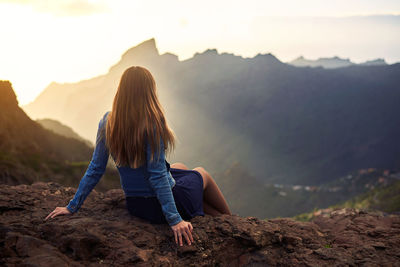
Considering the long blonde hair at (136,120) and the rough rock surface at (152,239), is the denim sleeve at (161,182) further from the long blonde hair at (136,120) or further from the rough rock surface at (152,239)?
the rough rock surface at (152,239)

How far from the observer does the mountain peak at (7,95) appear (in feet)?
84.2

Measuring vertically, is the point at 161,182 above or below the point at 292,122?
below

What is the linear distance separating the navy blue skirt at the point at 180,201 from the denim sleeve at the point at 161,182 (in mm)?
313

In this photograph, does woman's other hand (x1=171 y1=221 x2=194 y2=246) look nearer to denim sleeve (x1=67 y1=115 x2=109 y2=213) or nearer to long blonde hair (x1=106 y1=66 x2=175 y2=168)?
long blonde hair (x1=106 y1=66 x2=175 y2=168)

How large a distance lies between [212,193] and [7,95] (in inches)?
1122

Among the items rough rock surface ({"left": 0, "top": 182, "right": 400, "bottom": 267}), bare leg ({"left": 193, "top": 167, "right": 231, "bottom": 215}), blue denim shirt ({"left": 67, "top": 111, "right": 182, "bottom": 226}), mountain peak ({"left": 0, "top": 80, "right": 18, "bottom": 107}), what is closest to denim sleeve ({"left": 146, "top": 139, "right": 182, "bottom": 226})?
blue denim shirt ({"left": 67, "top": 111, "right": 182, "bottom": 226})

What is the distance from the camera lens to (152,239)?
3615mm

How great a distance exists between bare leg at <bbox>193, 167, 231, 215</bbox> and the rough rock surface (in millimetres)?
250

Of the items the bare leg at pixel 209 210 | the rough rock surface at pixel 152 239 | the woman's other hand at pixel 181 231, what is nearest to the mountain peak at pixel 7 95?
the rough rock surface at pixel 152 239

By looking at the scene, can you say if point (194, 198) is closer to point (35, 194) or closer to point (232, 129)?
point (35, 194)

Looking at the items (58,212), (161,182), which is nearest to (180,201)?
(161,182)

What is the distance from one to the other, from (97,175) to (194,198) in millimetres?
1272

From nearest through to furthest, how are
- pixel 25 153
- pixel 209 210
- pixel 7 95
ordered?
pixel 209 210, pixel 25 153, pixel 7 95

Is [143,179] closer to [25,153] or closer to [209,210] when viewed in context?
[209,210]
